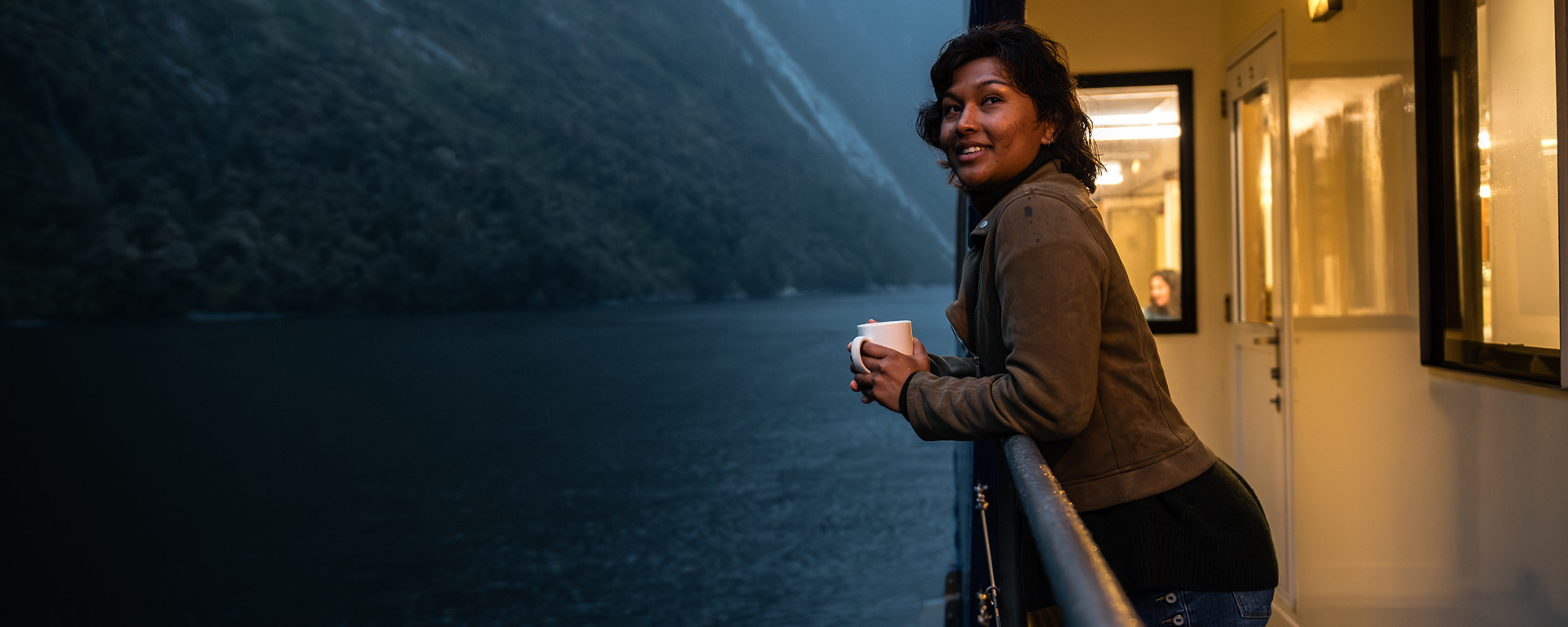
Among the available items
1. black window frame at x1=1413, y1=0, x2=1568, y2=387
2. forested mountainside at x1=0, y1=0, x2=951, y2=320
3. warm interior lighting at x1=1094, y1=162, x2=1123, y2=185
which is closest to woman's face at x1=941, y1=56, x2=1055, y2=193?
black window frame at x1=1413, y1=0, x2=1568, y2=387

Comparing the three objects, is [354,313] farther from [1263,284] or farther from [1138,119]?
[1263,284]

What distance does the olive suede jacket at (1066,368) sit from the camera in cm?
92

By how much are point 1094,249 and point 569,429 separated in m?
61.2

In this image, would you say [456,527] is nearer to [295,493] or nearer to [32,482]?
[295,493]

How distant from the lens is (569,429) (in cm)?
6041

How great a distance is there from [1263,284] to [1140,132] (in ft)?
2.18

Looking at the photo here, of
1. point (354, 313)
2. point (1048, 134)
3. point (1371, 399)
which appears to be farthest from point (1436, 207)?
point (354, 313)

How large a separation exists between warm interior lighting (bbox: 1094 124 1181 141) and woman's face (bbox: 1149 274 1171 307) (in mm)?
485

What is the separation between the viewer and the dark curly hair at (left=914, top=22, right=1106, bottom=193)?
1.12 m

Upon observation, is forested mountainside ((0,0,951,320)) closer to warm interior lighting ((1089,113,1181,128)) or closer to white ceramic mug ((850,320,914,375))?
warm interior lighting ((1089,113,1181,128))

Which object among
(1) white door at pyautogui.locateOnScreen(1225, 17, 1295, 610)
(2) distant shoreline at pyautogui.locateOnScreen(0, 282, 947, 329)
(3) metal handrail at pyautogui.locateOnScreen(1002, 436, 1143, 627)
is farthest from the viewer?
(2) distant shoreline at pyautogui.locateOnScreen(0, 282, 947, 329)

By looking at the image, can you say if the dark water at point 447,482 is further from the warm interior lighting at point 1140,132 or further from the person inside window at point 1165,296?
the warm interior lighting at point 1140,132

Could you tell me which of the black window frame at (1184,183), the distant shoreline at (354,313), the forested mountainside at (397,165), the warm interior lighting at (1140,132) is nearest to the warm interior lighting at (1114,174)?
the warm interior lighting at (1140,132)

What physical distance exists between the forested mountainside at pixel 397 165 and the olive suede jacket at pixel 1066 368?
244 feet
